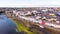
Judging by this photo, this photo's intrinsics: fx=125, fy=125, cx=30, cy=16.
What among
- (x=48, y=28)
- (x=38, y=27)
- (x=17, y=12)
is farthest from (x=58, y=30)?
(x=17, y=12)

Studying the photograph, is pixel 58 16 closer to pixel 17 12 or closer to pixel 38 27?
pixel 38 27

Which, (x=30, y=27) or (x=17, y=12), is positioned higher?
(x=17, y=12)
